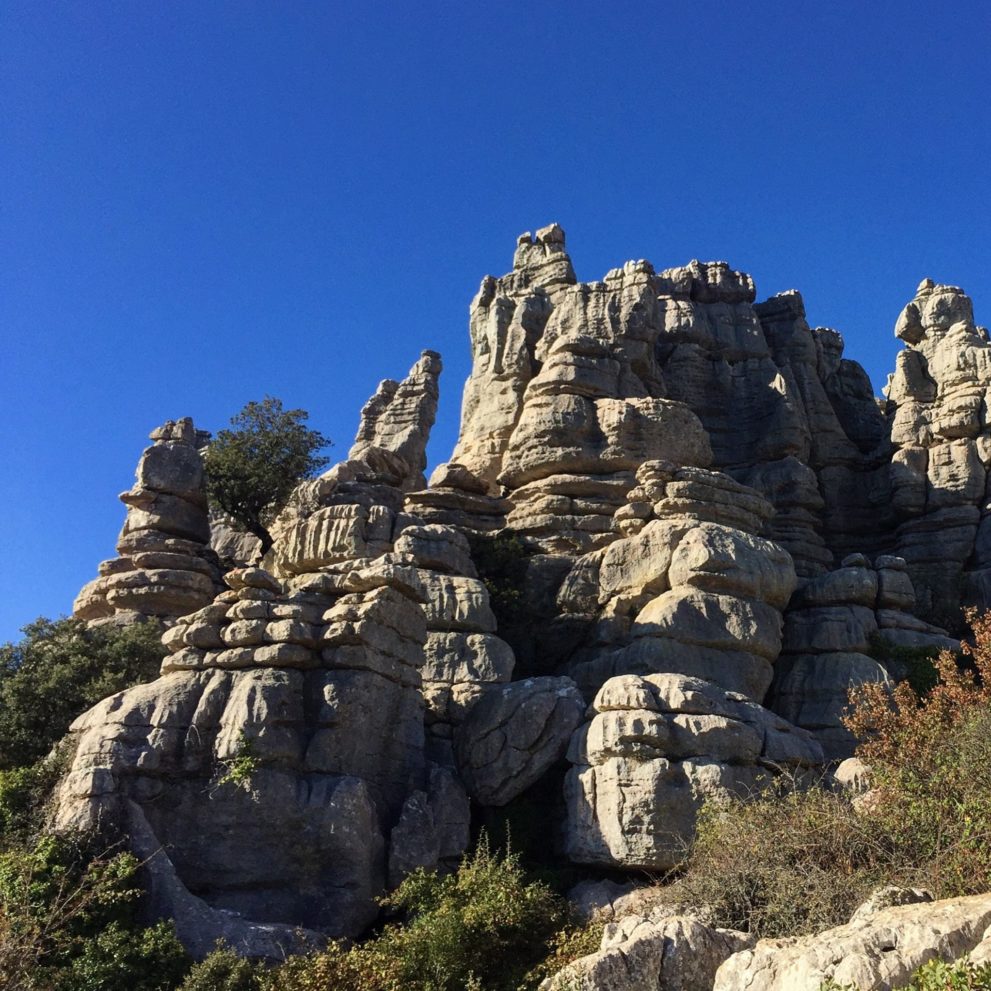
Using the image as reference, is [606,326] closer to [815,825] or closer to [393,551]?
[393,551]

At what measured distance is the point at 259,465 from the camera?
37531mm

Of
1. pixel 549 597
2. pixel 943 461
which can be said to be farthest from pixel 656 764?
pixel 943 461

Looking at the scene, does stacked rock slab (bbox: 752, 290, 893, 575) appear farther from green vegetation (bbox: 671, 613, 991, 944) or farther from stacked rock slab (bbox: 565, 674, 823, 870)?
green vegetation (bbox: 671, 613, 991, 944)

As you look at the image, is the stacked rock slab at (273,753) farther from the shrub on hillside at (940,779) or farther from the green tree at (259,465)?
the green tree at (259,465)

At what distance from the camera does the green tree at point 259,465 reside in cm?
3722

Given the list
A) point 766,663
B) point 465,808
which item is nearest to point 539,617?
point 766,663

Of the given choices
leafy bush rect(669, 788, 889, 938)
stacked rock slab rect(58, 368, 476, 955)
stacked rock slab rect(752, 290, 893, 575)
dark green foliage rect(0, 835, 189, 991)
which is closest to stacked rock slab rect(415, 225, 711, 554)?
stacked rock slab rect(752, 290, 893, 575)

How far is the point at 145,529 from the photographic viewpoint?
33.0 meters

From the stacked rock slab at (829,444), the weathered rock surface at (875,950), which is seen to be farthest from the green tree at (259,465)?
the weathered rock surface at (875,950)

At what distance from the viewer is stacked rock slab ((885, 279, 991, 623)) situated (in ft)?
114

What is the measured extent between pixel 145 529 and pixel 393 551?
9.61 m

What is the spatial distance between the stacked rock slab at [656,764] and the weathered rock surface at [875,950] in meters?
7.60

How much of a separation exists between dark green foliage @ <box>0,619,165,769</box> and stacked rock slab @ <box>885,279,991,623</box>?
76.0ft

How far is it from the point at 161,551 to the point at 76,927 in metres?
17.9
